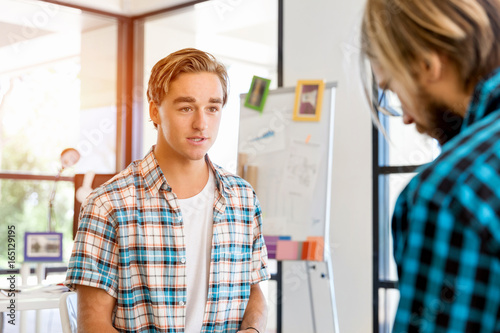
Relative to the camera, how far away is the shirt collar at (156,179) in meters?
1.59

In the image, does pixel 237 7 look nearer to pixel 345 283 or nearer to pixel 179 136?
pixel 345 283

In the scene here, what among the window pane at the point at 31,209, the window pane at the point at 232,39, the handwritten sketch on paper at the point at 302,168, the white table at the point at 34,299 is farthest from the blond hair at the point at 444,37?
the window pane at the point at 31,209

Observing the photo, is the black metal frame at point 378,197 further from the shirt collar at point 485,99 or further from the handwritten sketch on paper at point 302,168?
the shirt collar at point 485,99

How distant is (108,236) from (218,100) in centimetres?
49

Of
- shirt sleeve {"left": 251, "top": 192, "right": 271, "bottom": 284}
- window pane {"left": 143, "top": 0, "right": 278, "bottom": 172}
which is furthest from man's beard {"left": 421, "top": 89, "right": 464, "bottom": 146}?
window pane {"left": 143, "top": 0, "right": 278, "bottom": 172}

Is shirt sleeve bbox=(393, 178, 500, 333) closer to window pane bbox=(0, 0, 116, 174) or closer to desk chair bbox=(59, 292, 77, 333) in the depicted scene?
desk chair bbox=(59, 292, 77, 333)

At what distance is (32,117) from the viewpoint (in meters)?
5.07

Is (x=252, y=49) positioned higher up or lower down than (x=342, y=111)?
higher up

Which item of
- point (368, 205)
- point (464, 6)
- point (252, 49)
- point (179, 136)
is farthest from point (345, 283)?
point (464, 6)

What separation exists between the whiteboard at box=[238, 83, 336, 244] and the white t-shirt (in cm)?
206

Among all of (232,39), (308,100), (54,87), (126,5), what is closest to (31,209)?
(54,87)

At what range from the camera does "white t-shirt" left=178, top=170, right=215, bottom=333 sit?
1.56 metres

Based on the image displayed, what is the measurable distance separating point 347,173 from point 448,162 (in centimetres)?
357

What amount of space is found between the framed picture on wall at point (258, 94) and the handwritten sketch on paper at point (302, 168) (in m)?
0.37
